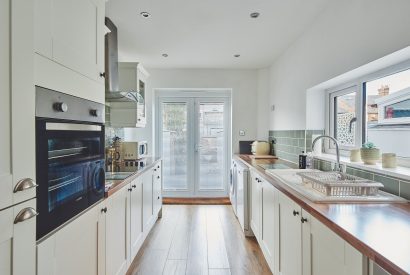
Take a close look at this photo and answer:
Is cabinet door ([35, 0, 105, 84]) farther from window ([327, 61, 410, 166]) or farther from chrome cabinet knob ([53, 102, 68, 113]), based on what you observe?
window ([327, 61, 410, 166])

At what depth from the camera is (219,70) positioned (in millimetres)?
4566

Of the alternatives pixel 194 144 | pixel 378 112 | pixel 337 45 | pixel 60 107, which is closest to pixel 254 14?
pixel 337 45

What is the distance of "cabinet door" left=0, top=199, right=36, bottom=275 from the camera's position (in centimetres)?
80

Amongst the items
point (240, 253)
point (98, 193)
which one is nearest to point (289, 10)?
point (98, 193)

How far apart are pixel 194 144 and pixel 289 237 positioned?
3246 mm

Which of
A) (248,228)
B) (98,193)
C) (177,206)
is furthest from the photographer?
(177,206)

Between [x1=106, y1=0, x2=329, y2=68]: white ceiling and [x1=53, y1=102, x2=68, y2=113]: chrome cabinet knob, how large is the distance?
1.49 metres

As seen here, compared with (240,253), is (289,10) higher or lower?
higher

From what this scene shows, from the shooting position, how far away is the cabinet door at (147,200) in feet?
8.94

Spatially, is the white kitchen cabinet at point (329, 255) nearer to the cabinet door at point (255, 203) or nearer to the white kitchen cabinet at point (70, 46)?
the cabinet door at point (255, 203)

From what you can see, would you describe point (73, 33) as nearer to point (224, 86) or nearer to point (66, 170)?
point (66, 170)

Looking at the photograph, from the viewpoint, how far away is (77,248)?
1.28 m

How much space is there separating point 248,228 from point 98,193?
2.11 m

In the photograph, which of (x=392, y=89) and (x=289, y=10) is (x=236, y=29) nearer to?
(x=289, y=10)
